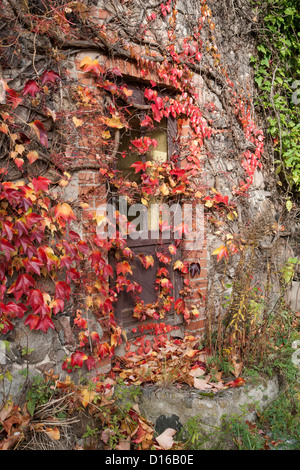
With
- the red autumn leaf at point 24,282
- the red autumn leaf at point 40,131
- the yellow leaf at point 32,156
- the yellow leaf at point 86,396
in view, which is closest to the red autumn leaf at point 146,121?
the red autumn leaf at point 40,131

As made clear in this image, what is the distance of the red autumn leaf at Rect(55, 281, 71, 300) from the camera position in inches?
100

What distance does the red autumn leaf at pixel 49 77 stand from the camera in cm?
253

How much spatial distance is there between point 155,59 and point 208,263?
1964 millimetres

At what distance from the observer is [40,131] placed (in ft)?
8.24

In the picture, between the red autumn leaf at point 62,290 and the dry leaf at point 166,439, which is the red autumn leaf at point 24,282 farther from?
the dry leaf at point 166,439

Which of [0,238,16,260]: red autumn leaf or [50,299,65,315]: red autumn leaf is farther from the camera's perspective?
[50,299,65,315]: red autumn leaf

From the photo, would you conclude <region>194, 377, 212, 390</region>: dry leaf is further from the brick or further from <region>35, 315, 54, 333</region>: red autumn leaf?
<region>35, 315, 54, 333</region>: red autumn leaf

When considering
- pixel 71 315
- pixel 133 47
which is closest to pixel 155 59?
pixel 133 47

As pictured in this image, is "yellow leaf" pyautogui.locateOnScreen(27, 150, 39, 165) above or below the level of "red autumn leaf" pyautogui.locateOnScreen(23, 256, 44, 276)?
above

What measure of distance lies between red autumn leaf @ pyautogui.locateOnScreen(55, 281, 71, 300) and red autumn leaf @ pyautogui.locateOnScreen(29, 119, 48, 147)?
0.93m

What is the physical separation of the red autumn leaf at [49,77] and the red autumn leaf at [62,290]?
1.35 metres

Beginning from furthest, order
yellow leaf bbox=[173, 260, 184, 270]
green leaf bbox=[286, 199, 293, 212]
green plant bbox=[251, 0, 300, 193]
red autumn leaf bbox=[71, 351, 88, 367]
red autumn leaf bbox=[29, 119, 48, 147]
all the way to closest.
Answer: green leaf bbox=[286, 199, 293, 212] → green plant bbox=[251, 0, 300, 193] → yellow leaf bbox=[173, 260, 184, 270] → red autumn leaf bbox=[71, 351, 88, 367] → red autumn leaf bbox=[29, 119, 48, 147]

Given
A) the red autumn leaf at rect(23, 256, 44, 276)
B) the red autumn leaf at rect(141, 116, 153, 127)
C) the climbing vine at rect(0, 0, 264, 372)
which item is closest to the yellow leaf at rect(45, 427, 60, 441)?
the climbing vine at rect(0, 0, 264, 372)

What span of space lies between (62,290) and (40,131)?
1.07 meters
